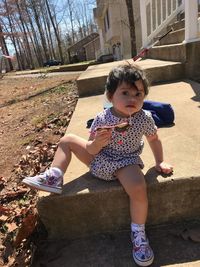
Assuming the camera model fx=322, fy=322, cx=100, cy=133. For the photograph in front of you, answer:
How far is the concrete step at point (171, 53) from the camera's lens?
4739 millimetres

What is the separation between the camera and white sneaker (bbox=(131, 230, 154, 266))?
5.62ft

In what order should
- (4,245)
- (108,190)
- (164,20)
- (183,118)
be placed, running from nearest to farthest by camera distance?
1. (108,190)
2. (4,245)
3. (183,118)
4. (164,20)

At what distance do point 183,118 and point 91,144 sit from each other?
1357 millimetres

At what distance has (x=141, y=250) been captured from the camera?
1754mm

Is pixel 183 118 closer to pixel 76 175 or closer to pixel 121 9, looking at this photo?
pixel 76 175

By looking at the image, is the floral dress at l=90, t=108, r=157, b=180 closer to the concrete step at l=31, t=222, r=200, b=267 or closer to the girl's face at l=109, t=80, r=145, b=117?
the girl's face at l=109, t=80, r=145, b=117

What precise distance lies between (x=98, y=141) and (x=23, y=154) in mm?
2064

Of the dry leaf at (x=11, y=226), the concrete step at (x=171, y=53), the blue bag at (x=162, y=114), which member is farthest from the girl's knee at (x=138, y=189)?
the concrete step at (x=171, y=53)

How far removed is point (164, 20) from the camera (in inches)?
290

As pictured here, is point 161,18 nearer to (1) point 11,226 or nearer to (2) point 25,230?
(1) point 11,226

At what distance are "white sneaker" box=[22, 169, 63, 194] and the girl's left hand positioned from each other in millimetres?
626

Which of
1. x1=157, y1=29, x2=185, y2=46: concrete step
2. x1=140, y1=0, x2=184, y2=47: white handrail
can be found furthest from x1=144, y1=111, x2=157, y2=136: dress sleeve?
x1=140, y1=0, x2=184, y2=47: white handrail

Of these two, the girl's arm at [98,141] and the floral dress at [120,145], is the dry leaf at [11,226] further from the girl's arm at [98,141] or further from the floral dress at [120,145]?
the girl's arm at [98,141]

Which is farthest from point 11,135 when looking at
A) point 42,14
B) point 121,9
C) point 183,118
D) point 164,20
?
point 42,14
